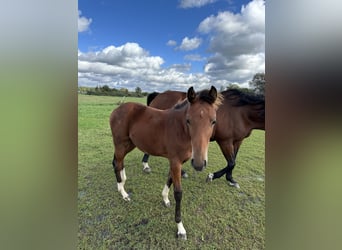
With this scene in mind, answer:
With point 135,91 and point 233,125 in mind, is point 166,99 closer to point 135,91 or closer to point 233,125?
point 135,91

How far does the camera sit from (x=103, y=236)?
115cm

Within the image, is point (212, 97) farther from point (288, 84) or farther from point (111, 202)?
point (111, 202)

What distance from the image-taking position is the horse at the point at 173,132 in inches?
36.9

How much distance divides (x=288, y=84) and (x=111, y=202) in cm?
146

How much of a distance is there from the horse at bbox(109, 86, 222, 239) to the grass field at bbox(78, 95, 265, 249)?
95 mm

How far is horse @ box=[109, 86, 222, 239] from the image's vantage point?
938 millimetres

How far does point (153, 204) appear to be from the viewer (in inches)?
56.4

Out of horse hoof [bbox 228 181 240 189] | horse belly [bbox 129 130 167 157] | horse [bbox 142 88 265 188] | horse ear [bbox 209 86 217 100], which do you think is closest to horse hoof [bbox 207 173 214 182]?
horse [bbox 142 88 265 188]

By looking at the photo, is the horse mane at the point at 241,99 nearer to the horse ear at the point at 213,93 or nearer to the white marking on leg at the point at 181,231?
the horse ear at the point at 213,93

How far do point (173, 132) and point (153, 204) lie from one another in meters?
0.65

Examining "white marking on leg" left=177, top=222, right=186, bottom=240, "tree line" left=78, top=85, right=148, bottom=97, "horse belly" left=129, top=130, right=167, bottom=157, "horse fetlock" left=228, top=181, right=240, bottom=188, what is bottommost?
"white marking on leg" left=177, top=222, right=186, bottom=240

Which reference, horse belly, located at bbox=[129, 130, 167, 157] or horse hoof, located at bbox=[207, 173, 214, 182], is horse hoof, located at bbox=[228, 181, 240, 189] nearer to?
horse hoof, located at bbox=[207, 173, 214, 182]

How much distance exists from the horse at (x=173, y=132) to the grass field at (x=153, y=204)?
95 millimetres

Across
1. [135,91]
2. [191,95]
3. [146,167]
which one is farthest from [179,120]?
[146,167]
